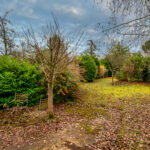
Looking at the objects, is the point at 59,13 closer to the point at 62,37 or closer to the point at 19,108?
the point at 62,37

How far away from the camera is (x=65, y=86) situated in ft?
17.8

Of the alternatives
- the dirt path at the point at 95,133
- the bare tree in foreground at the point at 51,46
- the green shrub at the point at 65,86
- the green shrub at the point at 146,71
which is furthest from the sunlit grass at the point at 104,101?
the green shrub at the point at 146,71

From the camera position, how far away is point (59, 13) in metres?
3.40

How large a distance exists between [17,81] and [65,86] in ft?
7.11

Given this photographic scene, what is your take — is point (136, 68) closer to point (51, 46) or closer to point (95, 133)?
point (95, 133)

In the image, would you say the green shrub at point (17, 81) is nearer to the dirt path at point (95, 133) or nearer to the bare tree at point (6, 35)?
the dirt path at point (95, 133)

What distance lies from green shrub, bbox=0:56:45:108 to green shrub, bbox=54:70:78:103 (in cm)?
80

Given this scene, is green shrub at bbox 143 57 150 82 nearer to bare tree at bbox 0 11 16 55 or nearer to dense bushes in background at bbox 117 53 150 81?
dense bushes in background at bbox 117 53 150 81

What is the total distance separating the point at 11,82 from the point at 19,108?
3.82ft

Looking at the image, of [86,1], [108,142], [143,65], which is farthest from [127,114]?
Answer: [143,65]

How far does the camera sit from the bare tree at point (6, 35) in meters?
10.3

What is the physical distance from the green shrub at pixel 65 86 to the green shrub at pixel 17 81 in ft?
2.64

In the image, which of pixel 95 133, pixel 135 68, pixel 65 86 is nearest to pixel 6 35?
pixel 65 86

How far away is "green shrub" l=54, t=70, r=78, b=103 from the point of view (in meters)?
5.38
